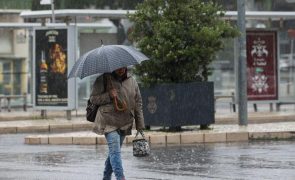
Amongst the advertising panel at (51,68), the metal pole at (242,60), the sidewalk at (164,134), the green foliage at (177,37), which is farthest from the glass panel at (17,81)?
the green foliage at (177,37)

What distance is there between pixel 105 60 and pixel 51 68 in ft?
46.6

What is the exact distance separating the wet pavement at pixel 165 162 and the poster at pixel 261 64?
→ 346 inches

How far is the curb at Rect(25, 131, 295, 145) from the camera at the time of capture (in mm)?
17328

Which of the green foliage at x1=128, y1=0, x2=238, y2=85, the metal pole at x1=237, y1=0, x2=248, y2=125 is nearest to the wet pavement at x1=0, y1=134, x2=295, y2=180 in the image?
the green foliage at x1=128, y1=0, x2=238, y2=85

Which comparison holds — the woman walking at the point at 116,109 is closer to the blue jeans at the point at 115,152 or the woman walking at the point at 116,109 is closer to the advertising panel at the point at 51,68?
the blue jeans at the point at 115,152

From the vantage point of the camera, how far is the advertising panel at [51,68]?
945 inches

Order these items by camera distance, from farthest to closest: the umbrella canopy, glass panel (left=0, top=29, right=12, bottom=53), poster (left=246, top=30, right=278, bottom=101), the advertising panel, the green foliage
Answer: glass panel (left=0, top=29, right=12, bottom=53) → poster (left=246, top=30, right=278, bottom=101) → the advertising panel → the green foliage → the umbrella canopy

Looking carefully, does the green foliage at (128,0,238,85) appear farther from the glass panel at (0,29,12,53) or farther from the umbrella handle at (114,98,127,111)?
the glass panel at (0,29,12,53)

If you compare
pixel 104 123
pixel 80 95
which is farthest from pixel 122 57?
pixel 80 95

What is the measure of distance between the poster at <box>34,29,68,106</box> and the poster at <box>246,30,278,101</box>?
5.17 meters

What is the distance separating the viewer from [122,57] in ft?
34.0

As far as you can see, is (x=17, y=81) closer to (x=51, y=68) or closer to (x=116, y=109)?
(x=51, y=68)

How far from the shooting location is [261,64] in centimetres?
2592

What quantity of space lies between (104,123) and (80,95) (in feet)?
66.2
